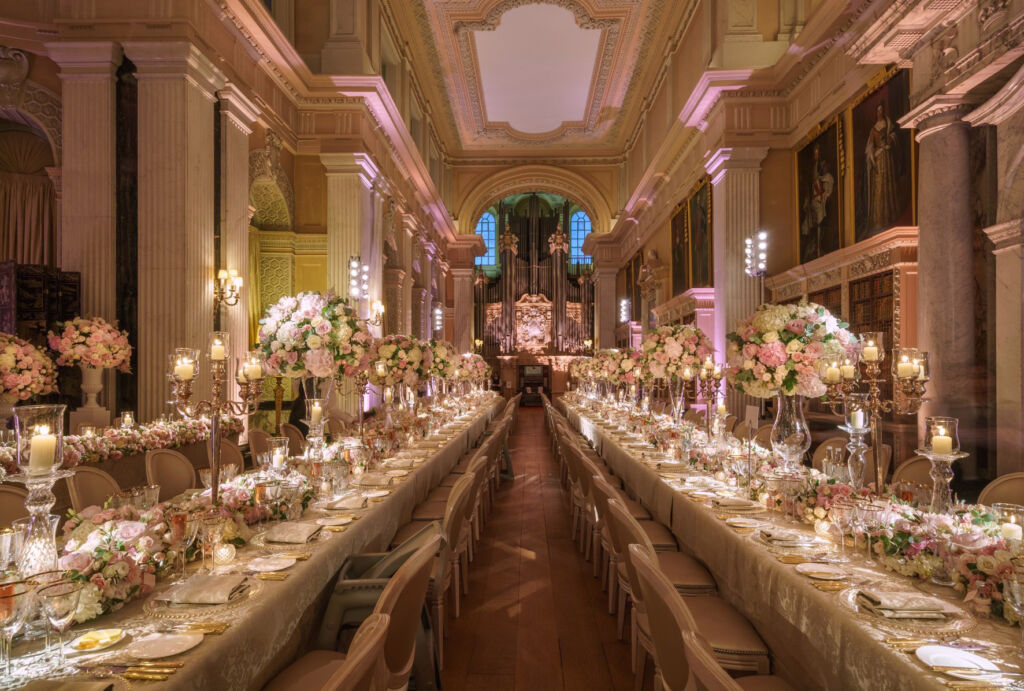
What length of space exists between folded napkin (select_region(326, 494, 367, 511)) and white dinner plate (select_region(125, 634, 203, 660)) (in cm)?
151

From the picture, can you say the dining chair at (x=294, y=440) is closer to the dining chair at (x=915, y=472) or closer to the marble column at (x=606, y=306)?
the dining chair at (x=915, y=472)

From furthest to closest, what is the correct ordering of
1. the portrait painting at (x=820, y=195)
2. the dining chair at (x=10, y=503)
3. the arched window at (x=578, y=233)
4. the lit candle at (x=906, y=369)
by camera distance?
the arched window at (x=578, y=233), the portrait painting at (x=820, y=195), the dining chair at (x=10, y=503), the lit candle at (x=906, y=369)

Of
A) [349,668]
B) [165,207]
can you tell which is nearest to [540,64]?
[165,207]

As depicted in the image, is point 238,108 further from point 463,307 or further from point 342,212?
point 463,307

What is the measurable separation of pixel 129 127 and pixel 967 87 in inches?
311

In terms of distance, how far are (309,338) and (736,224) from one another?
7.62 m

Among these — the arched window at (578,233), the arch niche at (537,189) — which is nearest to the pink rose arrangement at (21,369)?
the arch niche at (537,189)

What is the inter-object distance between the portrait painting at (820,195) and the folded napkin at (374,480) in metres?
6.76

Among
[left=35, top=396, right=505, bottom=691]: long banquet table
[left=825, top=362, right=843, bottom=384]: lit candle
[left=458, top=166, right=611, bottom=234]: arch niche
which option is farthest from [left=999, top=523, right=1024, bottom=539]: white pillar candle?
[left=458, top=166, right=611, bottom=234]: arch niche

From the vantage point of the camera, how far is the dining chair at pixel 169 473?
4.18 m

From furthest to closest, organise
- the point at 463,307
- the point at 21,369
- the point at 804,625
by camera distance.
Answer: the point at 463,307 → the point at 21,369 → the point at 804,625

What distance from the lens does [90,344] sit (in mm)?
5871

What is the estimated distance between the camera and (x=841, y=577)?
2.06 meters

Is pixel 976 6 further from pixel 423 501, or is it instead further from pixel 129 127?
pixel 129 127
